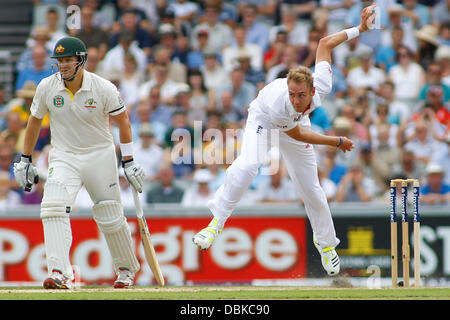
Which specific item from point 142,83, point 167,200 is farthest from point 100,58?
point 167,200

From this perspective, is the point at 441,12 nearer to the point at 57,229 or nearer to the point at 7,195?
the point at 7,195

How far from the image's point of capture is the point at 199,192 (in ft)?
41.5

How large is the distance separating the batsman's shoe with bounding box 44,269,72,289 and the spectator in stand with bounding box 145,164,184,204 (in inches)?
176

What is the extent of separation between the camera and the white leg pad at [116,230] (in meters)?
8.69

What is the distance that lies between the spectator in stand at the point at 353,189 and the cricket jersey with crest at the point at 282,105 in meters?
3.98

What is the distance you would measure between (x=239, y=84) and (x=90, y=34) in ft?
9.69

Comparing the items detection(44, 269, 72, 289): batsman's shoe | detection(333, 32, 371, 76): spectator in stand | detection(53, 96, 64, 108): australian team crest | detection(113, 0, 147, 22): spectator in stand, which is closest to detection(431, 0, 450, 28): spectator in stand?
detection(333, 32, 371, 76): spectator in stand

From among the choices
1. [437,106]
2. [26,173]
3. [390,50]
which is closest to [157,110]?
[390,50]

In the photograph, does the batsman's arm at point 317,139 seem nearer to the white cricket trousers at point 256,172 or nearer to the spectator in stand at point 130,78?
the white cricket trousers at point 256,172

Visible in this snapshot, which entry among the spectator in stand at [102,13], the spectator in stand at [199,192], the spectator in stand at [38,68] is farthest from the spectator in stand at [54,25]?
the spectator in stand at [199,192]

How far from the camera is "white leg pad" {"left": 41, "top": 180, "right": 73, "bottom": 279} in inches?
322

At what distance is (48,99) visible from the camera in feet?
27.8

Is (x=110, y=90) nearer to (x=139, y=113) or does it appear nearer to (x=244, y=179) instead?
(x=244, y=179)
